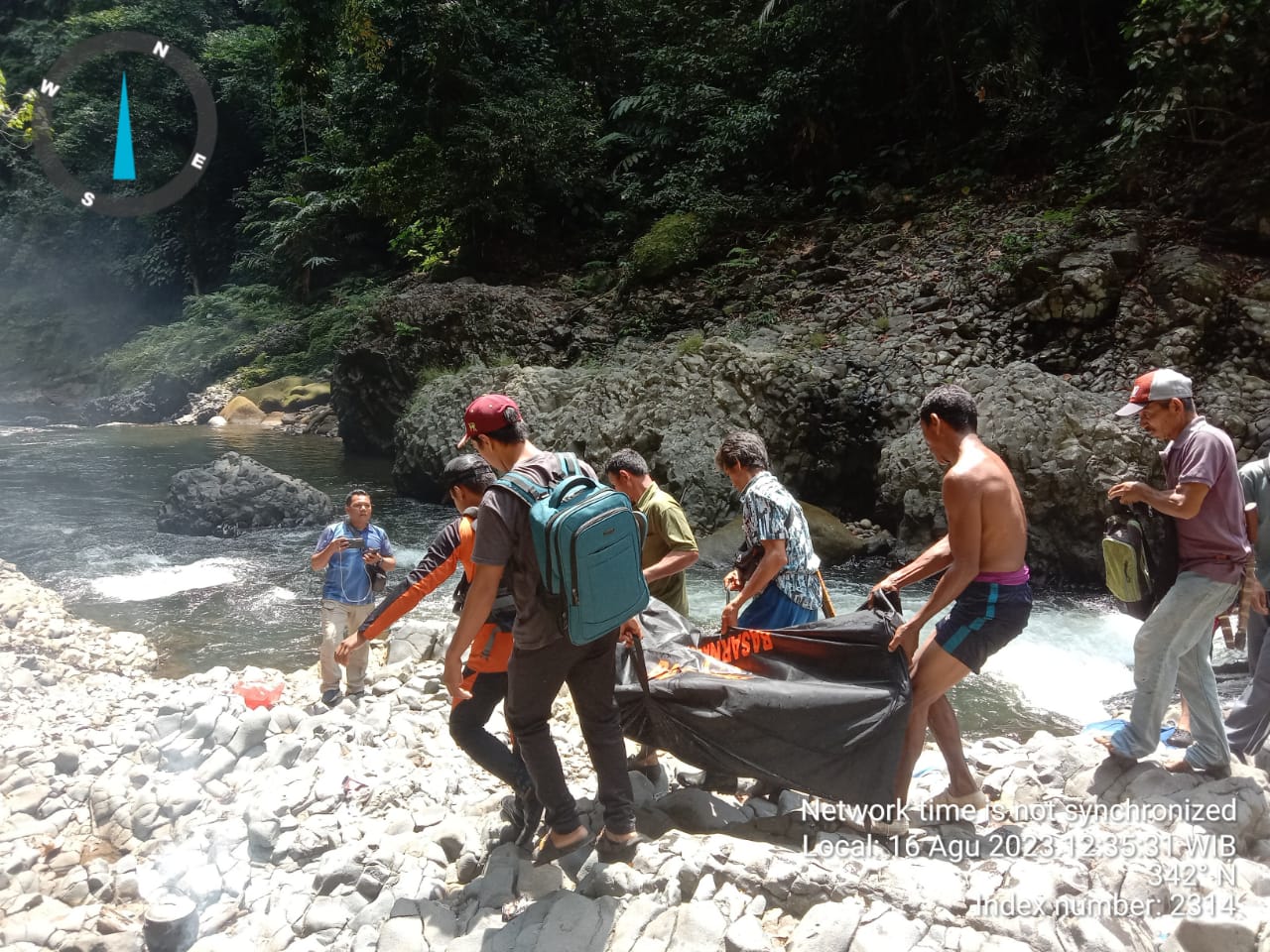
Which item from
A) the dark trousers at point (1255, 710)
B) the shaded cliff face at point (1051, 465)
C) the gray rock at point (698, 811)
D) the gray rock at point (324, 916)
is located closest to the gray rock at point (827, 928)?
the gray rock at point (698, 811)

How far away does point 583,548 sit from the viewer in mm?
2754

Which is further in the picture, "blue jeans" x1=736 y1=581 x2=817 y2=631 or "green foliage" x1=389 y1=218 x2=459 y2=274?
"green foliage" x1=389 y1=218 x2=459 y2=274

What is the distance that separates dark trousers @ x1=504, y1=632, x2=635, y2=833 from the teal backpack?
0.49 ft

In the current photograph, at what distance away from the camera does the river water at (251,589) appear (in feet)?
21.5

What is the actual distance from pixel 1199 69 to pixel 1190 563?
1051cm

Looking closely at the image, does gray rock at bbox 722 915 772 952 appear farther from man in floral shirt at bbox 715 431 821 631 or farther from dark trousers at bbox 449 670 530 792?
man in floral shirt at bbox 715 431 821 631

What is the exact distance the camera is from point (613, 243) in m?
20.0

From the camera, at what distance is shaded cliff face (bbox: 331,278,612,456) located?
1619 cm

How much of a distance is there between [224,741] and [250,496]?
8.03 meters

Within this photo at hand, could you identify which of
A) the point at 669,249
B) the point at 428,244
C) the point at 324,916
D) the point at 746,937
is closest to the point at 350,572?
the point at 324,916

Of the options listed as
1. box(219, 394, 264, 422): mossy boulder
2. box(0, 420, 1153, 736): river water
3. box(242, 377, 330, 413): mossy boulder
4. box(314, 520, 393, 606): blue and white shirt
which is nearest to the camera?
box(314, 520, 393, 606): blue and white shirt

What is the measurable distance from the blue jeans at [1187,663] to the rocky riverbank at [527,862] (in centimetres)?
17

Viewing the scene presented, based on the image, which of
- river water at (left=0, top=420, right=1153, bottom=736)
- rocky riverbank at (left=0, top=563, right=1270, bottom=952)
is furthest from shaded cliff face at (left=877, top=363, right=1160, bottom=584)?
rocky riverbank at (left=0, top=563, right=1270, bottom=952)

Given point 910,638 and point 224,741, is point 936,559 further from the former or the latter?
point 224,741
